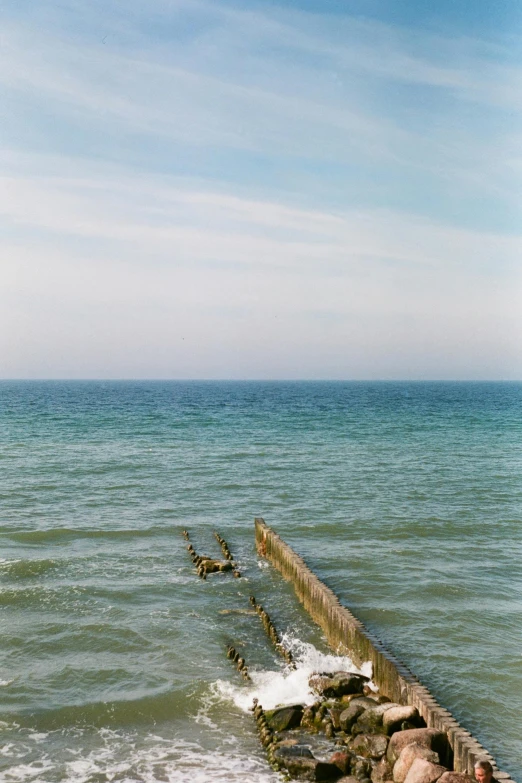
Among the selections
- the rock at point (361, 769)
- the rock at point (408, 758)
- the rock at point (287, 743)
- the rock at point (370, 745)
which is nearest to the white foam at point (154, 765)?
the rock at point (287, 743)

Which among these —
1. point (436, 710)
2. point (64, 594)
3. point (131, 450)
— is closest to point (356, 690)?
point (436, 710)

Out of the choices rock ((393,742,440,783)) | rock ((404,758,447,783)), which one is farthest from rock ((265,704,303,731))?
rock ((404,758,447,783))

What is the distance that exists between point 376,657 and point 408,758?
10.6 ft

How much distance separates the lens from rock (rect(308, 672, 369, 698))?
13.6 m

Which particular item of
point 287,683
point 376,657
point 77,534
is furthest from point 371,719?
point 77,534

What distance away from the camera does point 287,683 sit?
1427 centimetres

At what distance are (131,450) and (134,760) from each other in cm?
4134

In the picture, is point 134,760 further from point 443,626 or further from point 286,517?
point 286,517

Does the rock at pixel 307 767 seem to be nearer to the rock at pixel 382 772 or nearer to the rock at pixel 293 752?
the rock at pixel 293 752

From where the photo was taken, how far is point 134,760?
38.7 feet

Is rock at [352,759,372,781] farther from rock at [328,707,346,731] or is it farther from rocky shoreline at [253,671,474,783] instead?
rock at [328,707,346,731]

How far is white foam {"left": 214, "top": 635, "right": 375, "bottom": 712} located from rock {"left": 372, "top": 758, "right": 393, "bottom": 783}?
102 inches

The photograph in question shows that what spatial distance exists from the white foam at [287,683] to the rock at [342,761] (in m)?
2.20

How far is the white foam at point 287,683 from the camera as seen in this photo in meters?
13.7
